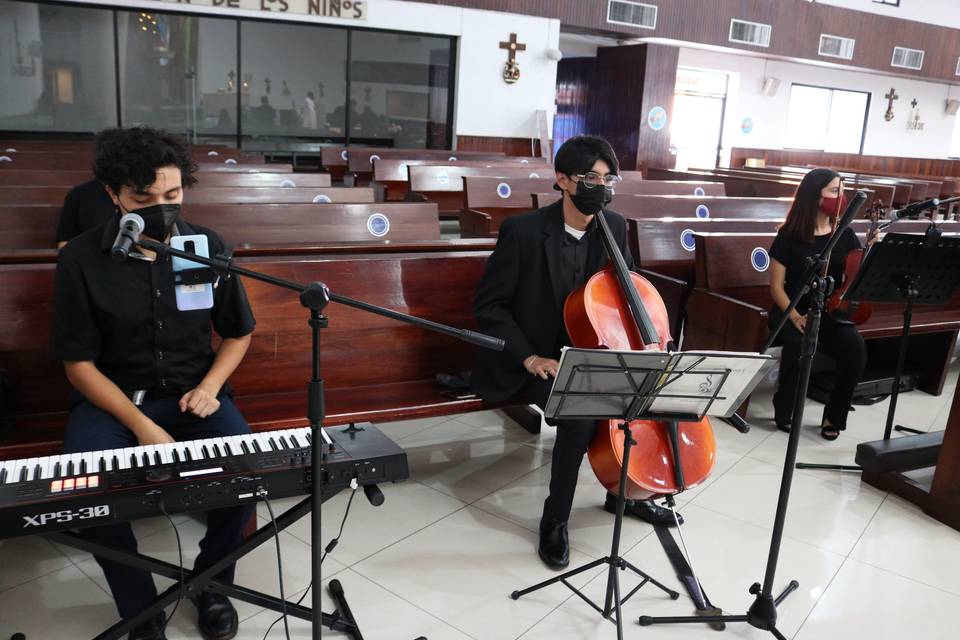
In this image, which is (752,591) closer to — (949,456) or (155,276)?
(949,456)

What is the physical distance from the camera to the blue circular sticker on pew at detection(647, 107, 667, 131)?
12125mm

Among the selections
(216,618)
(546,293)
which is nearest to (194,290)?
(216,618)

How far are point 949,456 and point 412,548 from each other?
2001mm

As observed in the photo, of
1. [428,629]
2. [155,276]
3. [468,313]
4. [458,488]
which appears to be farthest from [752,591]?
[155,276]

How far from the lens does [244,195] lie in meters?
4.30

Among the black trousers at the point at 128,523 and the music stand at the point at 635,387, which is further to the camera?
the black trousers at the point at 128,523

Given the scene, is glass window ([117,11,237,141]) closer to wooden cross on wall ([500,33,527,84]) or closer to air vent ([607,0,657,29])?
wooden cross on wall ([500,33,527,84])

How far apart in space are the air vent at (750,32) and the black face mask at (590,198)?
11350mm

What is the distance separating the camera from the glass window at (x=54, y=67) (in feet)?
27.6

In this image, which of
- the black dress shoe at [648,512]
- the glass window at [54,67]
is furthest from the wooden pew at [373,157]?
the black dress shoe at [648,512]

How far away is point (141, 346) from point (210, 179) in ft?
9.67

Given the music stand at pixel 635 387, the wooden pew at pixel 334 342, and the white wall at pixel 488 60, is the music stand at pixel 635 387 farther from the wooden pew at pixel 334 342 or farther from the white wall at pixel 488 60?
the white wall at pixel 488 60

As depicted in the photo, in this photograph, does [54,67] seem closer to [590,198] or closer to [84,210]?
[84,210]

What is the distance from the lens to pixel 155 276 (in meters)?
2.04
